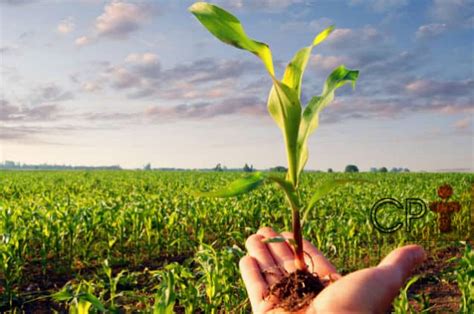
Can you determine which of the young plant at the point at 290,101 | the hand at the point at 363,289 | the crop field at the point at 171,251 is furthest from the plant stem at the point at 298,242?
the crop field at the point at 171,251

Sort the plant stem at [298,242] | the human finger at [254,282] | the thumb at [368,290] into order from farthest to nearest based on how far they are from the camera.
Answer: the human finger at [254,282] → the plant stem at [298,242] → the thumb at [368,290]

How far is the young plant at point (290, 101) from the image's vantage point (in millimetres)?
2256

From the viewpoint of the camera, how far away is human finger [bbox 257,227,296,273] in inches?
108

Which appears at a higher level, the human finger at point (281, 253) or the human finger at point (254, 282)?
the human finger at point (281, 253)

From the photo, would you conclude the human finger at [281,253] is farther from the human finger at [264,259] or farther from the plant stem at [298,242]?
the plant stem at [298,242]

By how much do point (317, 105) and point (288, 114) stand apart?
0.81 feet

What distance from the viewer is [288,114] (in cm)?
236

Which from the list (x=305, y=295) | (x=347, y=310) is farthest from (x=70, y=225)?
(x=347, y=310)

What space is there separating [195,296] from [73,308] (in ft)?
3.62

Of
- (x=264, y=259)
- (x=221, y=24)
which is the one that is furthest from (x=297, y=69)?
(x=264, y=259)

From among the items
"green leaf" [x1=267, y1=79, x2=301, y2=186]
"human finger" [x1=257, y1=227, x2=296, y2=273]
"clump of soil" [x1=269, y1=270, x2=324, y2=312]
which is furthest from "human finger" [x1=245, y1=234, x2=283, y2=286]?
"green leaf" [x1=267, y1=79, x2=301, y2=186]

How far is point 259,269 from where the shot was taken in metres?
2.78

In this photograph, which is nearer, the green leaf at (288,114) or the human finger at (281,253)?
the green leaf at (288,114)

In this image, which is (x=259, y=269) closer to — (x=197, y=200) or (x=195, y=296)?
(x=195, y=296)
